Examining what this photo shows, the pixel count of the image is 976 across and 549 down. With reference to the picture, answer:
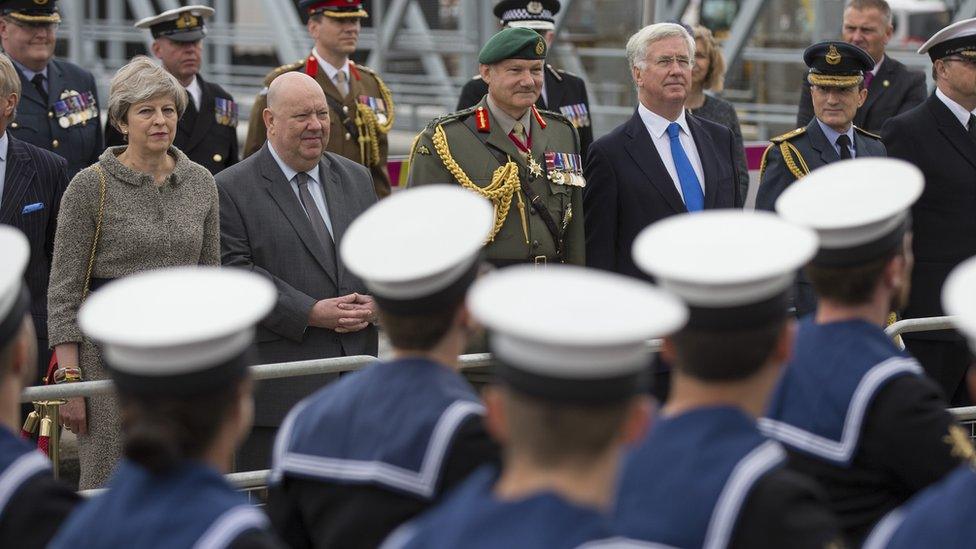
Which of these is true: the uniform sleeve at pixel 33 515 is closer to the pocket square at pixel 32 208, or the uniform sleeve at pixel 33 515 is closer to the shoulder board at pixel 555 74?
the pocket square at pixel 32 208

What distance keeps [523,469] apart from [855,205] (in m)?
1.30

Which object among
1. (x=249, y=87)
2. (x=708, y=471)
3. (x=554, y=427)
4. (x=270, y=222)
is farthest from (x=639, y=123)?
(x=249, y=87)

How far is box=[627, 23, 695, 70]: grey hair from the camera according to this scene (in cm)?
614

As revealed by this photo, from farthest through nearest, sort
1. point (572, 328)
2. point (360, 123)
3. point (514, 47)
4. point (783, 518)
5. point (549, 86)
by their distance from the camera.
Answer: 1. point (549, 86)
2. point (360, 123)
3. point (514, 47)
4. point (783, 518)
5. point (572, 328)

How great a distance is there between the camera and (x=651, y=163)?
590 cm

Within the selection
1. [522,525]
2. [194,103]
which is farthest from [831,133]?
[522,525]

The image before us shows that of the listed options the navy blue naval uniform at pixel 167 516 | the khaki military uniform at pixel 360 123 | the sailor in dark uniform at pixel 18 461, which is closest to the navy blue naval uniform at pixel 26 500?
the sailor in dark uniform at pixel 18 461

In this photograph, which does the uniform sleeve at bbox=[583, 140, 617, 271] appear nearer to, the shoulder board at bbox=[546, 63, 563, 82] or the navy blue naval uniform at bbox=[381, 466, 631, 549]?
the shoulder board at bbox=[546, 63, 563, 82]

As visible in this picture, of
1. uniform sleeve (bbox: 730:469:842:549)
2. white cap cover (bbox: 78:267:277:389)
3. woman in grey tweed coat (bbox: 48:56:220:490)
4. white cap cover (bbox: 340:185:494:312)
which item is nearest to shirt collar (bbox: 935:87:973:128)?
woman in grey tweed coat (bbox: 48:56:220:490)

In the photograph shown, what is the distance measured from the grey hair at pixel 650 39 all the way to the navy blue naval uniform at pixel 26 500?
3.78 m

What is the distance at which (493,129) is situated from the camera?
586cm

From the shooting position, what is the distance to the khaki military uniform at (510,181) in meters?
5.75

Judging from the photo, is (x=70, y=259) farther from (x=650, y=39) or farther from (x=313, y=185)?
(x=650, y=39)

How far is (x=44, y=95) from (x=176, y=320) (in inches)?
183
